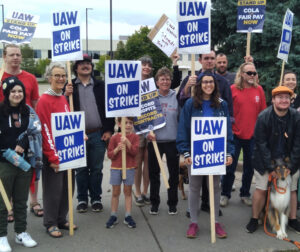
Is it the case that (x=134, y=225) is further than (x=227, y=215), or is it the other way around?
(x=227, y=215)

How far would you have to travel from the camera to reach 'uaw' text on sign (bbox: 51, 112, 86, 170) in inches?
156

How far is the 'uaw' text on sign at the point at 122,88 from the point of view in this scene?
13.4 ft

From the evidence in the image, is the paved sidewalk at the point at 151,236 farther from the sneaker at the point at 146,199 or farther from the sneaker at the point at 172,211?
the sneaker at the point at 146,199

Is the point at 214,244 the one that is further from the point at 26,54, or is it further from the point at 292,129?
the point at 26,54

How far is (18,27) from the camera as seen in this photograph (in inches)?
200

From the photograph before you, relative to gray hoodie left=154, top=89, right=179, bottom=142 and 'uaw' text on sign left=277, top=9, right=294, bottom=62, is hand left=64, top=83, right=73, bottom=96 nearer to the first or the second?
gray hoodie left=154, top=89, right=179, bottom=142

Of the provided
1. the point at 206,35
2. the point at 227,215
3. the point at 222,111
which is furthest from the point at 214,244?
the point at 206,35

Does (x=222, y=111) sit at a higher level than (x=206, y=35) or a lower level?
lower

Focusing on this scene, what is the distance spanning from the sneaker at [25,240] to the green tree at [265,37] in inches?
473

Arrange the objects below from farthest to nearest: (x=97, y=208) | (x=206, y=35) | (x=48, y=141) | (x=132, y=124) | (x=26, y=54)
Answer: (x=26, y=54) → (x=97, y=208) → (x=132, y=124) → (x=206, y=35) → (x=48, y=141)

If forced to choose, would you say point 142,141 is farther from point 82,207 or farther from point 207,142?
point 207,142

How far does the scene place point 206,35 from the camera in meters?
4.29

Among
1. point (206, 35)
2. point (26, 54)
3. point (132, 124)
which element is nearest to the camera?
point (206, 35)

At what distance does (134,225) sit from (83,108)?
1.80 m
